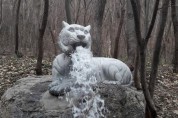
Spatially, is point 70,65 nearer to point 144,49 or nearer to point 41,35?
point 144,49

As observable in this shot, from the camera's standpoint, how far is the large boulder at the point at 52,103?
4.10 meters

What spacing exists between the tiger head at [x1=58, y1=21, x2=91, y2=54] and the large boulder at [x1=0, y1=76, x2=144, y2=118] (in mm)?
580

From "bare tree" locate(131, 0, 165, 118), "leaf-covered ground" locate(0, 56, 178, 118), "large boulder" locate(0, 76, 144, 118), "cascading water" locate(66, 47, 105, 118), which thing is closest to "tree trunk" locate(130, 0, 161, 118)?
"bare tree" locate(131, 0, 165, 118)

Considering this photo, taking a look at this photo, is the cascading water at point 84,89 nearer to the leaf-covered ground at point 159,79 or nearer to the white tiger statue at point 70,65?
the white tiger statue at point 70,65

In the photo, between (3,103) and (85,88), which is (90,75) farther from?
(3,103)

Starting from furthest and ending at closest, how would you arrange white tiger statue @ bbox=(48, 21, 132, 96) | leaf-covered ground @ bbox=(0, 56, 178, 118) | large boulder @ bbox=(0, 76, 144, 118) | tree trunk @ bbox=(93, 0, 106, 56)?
1. tree trunk @ bbox=(93, 0, 106, 56)
2. leaf-covered ground @ bbox=(0, 56, 178, 118)
3. white tiger statue @ bbox=(48, 21, 132, 96)
4. large boulder @ bbox=(0, 76, 144, 118)

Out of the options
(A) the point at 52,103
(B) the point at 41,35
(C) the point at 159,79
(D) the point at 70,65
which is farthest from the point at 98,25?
(A) the point at 52,103

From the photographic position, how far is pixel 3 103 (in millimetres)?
4484

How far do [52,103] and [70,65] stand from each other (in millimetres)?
575

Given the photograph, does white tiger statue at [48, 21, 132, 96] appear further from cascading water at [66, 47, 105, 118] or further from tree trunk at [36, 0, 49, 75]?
tree trunk at [36, 0, 49, 75]

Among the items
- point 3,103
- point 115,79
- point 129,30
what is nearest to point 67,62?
point 115,79

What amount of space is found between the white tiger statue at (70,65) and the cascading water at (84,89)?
74 mm

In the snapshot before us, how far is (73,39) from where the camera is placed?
4.33 meters

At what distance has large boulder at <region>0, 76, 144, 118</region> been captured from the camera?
4.10 m
